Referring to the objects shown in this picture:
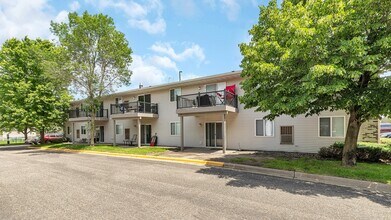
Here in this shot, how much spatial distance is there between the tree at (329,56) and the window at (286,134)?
5778mm

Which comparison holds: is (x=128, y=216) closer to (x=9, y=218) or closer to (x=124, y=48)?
(x=9, y=218)

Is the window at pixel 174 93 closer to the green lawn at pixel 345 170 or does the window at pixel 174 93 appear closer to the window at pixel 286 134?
the window at pixel 286 134

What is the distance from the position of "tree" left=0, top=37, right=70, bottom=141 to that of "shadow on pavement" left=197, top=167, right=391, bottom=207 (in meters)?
20.7

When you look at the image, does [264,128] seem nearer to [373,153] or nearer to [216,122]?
[216,122]

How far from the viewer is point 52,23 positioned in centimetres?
1869

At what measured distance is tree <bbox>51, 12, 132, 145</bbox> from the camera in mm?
18469

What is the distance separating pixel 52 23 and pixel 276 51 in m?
19.3

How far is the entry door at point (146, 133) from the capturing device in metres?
21.5

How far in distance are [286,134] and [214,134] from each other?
5.44m

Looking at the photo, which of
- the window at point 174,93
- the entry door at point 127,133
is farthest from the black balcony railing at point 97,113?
the window at point 174,93

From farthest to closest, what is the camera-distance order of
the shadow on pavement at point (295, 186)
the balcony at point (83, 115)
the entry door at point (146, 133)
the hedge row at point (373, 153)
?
the balcony at point (83, 115) → the entry door at point (146, 133) → the hedge row at point (373, 153) → the shadow on pavement at point (295, 186)

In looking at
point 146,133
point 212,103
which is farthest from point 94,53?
point 212,103

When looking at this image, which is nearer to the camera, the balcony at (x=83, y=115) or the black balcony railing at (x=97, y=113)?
the balcony at (x=83, y=115)

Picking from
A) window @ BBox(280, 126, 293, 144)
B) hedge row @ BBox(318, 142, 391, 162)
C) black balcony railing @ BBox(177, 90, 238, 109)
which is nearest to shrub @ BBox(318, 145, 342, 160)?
hedge row @ BBox(318, 142, 391, 162)
